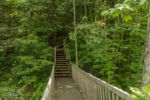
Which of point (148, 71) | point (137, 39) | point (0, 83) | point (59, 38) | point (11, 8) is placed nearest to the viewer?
point (148, 71)

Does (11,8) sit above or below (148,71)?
above

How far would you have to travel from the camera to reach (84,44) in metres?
7.88

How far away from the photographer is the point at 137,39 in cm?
506

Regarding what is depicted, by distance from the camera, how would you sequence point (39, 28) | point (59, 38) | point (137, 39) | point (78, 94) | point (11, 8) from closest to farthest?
point (78, 94) < point (137, 39) < point (39, 28) < point (11, 8) < point (59, 38)

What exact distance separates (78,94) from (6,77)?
17.5ft

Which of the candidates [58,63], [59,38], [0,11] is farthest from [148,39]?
[59,38]

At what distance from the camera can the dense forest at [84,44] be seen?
15.2ft

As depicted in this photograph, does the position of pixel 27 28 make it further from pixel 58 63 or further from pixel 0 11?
pixel 58 63

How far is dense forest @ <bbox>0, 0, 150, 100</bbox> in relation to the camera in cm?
463

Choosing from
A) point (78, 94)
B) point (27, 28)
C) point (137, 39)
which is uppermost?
point (27, 28)

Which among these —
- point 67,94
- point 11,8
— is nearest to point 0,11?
point 11,8

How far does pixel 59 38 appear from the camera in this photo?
16016mm

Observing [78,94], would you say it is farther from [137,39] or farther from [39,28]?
[39,28]

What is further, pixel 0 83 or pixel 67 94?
pixel 0 83
